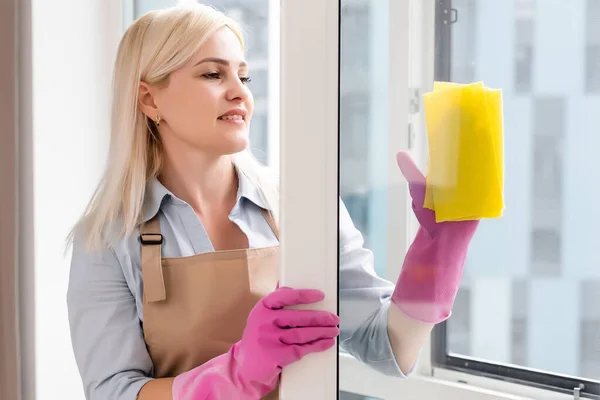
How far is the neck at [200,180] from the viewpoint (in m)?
1.19

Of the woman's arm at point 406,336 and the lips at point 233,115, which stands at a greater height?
the lips at point 233,115

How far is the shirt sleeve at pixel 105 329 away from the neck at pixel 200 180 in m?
0.18

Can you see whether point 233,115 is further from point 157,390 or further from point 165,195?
point 157,390

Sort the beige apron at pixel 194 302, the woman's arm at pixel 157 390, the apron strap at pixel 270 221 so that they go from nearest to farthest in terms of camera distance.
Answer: the woman's arm at pixel 157 390 → the beige apron at pixel 194 302 → the apron strap at pixel 270 221

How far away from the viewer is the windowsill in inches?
25.2

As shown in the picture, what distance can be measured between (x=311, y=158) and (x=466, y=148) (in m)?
0.17

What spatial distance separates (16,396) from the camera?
5.33 ft

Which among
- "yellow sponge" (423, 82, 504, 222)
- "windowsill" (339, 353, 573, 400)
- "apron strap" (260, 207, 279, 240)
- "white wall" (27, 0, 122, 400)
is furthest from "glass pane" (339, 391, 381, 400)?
"white wall" (27, 0, 122, 400)

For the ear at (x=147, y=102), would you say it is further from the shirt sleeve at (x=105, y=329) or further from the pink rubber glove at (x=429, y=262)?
the pink rubber glove at (x=429, y=262)

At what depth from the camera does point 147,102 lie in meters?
1.19

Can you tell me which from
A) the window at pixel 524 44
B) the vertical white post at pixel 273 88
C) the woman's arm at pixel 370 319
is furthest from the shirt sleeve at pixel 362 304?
the vertical white post at pixel 273 88

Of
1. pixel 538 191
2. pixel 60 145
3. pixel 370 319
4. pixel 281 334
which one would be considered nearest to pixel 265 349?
pixel 281 334

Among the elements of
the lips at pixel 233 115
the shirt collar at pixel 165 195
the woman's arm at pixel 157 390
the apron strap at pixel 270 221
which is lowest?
the woman's arm at pixel 157 390

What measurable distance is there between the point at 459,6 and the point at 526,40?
0.08 m
